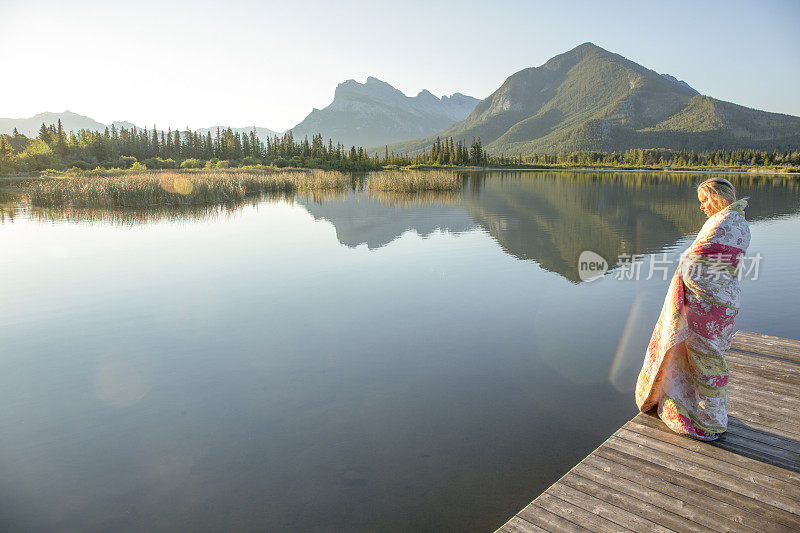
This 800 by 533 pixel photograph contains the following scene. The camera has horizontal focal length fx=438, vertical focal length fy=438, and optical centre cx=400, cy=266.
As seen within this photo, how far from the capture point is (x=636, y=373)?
8.07 metres

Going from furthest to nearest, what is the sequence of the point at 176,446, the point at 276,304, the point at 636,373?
the point at 276,304 < the point at 636,373 < the point at 176,446

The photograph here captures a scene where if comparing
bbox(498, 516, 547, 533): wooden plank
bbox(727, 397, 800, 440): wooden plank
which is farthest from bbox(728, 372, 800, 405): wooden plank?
bbox(498, 516, 547, 533): wooden plank

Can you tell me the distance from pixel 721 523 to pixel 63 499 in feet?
22.1

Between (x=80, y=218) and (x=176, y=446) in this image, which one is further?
(x=80, y=218)

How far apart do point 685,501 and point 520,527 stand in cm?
161

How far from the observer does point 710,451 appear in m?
A: 4.75

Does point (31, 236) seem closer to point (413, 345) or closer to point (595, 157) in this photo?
point (413, 345)

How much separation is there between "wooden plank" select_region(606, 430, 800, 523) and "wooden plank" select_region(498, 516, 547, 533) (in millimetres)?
1735

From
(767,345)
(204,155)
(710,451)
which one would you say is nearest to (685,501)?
(710,451)

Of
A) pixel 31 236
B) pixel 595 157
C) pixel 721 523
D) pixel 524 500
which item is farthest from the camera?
pixel 595 157

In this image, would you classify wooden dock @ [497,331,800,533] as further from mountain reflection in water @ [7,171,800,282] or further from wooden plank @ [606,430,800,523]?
mountain reflection in water @ [7,171,800,282]

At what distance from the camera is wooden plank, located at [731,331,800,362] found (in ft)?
25.4

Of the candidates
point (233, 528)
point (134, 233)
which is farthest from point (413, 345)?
point (134, 233)

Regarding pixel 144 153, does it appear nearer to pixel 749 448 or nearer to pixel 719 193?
pixel 719 193
